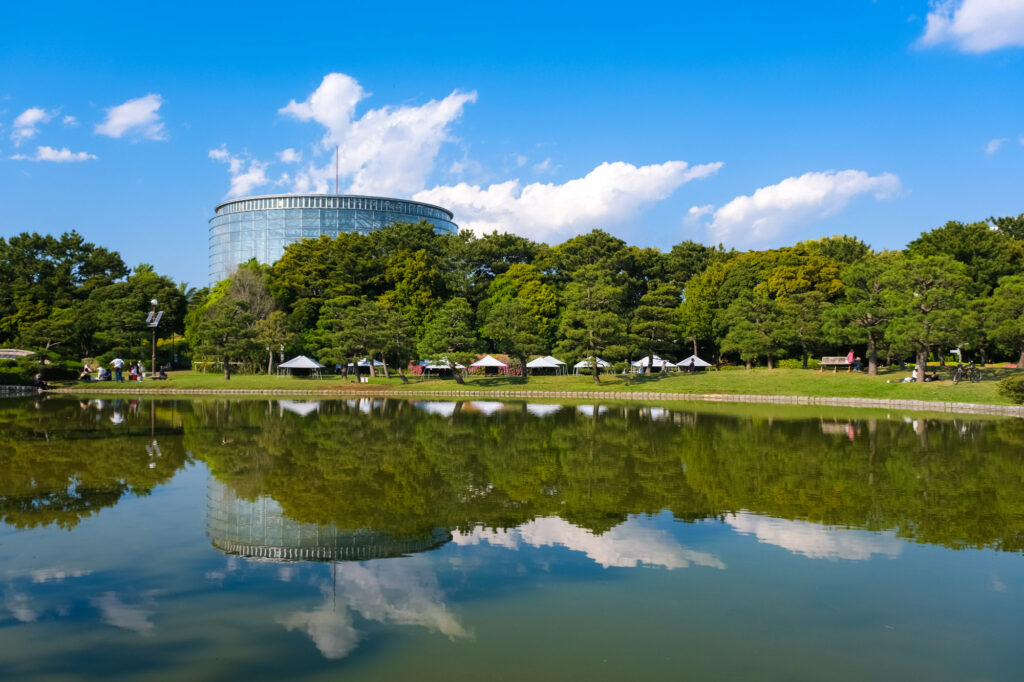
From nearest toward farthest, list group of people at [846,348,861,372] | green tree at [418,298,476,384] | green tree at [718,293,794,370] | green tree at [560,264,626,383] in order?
green tree at [560,264,626,383] → group of people at [846,348,861,372] → green tree at [718,293,794,370] → green tree at [418,298,476,384]

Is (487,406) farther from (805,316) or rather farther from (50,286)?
(50,286)

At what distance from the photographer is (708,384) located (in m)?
45.0

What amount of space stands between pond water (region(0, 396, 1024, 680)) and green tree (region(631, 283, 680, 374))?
38.6 metres

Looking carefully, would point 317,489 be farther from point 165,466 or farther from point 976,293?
point 976,293

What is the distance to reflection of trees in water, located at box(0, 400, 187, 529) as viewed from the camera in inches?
434

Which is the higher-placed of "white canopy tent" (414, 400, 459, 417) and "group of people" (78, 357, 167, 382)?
"group of people" (78, 357, 167, 382)

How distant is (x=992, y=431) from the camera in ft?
77.6

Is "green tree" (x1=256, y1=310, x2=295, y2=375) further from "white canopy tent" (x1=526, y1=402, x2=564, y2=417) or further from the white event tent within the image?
"white canopy tent" (x1=526, y1=402, x2=564, y2=417)

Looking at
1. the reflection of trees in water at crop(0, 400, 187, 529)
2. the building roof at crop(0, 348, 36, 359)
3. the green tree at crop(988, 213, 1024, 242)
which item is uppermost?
the green tree at crop(988, 213, 1024, 242)

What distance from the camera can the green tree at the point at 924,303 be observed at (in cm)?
3925

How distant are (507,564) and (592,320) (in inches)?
1583

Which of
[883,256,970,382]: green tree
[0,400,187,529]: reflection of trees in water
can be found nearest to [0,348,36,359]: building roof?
[0,400,187,529]: reflection of trees in water

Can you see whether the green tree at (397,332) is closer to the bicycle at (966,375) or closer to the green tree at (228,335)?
the green tree at (228,335)

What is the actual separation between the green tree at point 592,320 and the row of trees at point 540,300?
124mm
